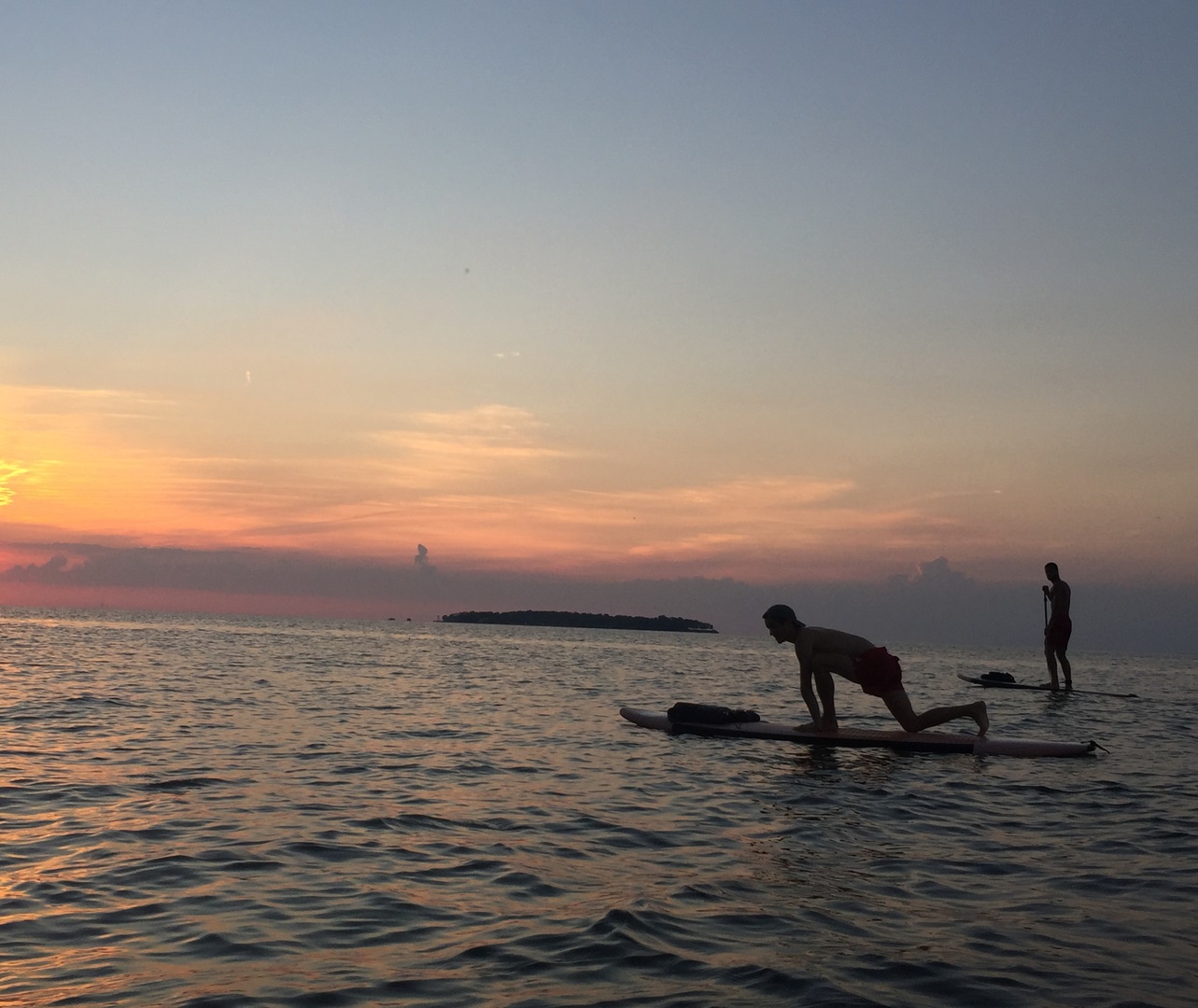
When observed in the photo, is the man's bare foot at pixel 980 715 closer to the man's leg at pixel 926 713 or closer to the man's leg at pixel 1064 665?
the man's leg at pixel 926 713

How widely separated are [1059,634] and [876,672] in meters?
15.3

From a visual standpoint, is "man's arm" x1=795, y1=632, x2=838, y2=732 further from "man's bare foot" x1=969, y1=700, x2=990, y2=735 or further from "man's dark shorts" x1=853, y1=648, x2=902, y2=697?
"man's bare foot" x1=969, y1=700, x2=990, y2=735

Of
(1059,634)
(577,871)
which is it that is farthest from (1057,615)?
(577,871)

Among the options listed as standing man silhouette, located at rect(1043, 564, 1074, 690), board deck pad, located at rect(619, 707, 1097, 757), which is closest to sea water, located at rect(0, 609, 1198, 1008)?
board deck pad, located at rect(619, 707, 1097, 757)

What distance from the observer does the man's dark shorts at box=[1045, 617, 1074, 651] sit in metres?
27.0

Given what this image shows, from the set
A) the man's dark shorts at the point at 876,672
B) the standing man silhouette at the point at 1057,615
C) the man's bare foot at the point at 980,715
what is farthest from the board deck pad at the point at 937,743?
the standing man silhouette at the point at 1057,615

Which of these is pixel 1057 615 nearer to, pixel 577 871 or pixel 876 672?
pixel 876 672

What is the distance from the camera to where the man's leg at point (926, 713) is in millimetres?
14688

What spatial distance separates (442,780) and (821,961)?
24.0 ft

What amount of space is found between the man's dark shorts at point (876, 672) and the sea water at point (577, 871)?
1031mm

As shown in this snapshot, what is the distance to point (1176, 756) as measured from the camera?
15508mm

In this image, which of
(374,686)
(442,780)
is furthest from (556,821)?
(374,686)

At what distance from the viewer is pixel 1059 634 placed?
27.3m

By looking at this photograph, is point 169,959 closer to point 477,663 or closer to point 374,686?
→ point 374,686
